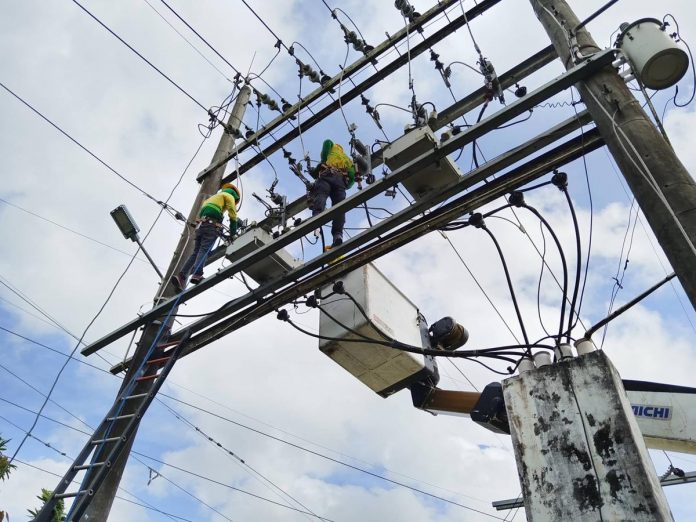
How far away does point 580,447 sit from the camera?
102 inches

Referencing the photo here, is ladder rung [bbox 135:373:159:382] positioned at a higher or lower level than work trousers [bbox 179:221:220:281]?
lower

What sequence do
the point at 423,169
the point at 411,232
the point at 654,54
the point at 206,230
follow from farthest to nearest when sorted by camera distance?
the point at 206,230, the point at 411,232, the point at 423,169, the point at 654,54

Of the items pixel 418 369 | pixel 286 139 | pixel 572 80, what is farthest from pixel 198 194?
pixel 572 80

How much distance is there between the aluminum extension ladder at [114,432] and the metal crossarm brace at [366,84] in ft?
8.77

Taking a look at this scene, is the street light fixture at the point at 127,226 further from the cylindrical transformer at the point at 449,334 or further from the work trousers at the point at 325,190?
the cylindrical transformer at the point at 449,334

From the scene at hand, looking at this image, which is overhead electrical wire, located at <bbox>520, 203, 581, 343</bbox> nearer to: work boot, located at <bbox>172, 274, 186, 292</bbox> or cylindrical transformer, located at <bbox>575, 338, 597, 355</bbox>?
cylindrical transformer, located at <bbox>575, 338, 597, 355</bbox>

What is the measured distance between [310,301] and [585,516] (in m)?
3.13

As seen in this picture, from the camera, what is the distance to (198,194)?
7215mm

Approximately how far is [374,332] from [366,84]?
131 inches

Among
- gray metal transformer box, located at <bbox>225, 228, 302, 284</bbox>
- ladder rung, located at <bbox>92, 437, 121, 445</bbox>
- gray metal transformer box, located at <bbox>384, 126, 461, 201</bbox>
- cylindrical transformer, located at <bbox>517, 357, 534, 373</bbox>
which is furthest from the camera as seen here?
gray metal transformer box, located at <bbox>225, 228, 302, 284</bbox>

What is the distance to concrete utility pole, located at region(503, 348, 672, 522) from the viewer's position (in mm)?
2379

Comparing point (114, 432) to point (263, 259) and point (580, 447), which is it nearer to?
point (263, 259)

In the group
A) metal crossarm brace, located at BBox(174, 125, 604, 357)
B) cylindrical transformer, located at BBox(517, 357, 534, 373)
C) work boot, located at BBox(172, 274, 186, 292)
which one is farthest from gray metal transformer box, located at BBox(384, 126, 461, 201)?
work boot, located at BBox(172, 274, 186, 292)

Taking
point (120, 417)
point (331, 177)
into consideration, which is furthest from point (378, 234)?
point (120, 417)
